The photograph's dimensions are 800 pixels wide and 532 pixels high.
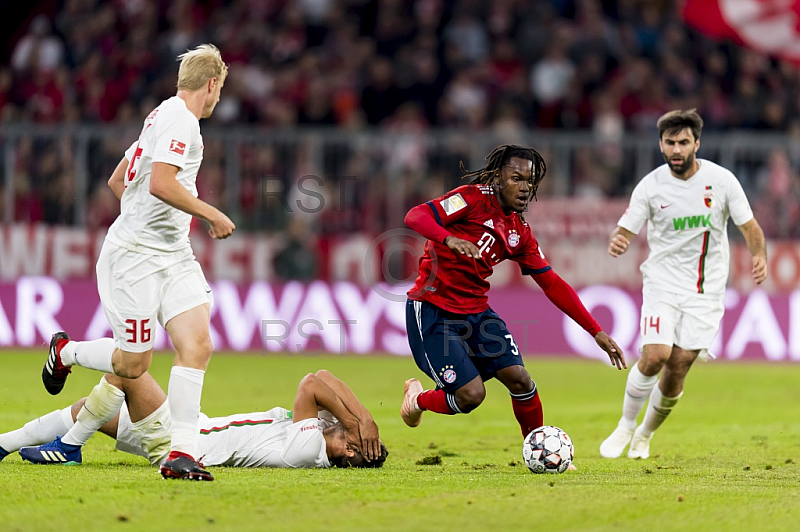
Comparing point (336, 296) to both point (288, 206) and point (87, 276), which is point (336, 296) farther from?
point (87, 276)

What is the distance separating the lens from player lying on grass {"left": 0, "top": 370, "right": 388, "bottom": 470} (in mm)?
7449

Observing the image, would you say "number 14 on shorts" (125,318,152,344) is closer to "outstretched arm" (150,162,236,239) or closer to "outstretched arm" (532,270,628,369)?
"outstretched arm" (150,162,236,239)

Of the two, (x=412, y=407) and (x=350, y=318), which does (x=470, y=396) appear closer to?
(x=412, y=407)

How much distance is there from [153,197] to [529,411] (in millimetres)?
2798

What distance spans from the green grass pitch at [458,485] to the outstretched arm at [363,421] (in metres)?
0.18

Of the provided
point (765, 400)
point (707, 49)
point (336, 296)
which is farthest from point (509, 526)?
point (707, 49)

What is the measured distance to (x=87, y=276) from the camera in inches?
657

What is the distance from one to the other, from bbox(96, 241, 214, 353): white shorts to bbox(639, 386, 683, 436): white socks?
3669 mm

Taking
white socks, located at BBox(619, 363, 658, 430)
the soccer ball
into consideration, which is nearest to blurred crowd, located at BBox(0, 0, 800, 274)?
white socks, located at BBox(619, 363, 658, 430)

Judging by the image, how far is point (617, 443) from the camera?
8898 millimetres

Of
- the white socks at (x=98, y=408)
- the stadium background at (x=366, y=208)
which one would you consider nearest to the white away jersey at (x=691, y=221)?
the white socks at (x=98, y=408)

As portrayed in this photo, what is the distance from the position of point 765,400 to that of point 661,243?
14.2 ft

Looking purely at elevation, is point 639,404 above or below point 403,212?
below

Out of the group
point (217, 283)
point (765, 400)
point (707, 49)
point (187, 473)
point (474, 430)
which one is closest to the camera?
point (187, 473)
